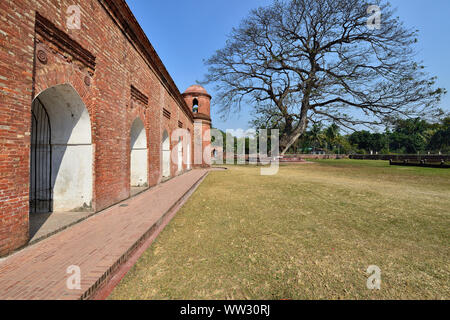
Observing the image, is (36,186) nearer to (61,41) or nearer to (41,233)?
(41,233)

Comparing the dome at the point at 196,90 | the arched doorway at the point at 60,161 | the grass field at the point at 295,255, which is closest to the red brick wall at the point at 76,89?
the arched doorway at the point at 60,161

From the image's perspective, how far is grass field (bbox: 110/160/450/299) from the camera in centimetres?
200

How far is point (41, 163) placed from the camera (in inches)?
164

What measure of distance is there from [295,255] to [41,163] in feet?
16.8

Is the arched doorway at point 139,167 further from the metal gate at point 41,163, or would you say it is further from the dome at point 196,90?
the dome at point 196,90

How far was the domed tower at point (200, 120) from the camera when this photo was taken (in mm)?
18828

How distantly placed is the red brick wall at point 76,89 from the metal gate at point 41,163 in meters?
0.92

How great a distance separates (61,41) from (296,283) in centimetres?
496

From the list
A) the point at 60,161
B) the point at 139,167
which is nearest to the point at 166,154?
the point at 139,167

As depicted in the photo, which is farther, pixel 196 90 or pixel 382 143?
pixel 382 143

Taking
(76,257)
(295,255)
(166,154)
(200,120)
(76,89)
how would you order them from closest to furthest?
(76,257) < (295,255) < (76,89) < (166,154) < (200,120)

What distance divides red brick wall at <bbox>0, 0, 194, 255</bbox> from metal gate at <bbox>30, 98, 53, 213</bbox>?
0.92 metres

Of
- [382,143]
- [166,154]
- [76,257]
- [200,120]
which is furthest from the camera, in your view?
[382,143]

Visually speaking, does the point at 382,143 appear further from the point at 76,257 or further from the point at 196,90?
the point at 76,257
